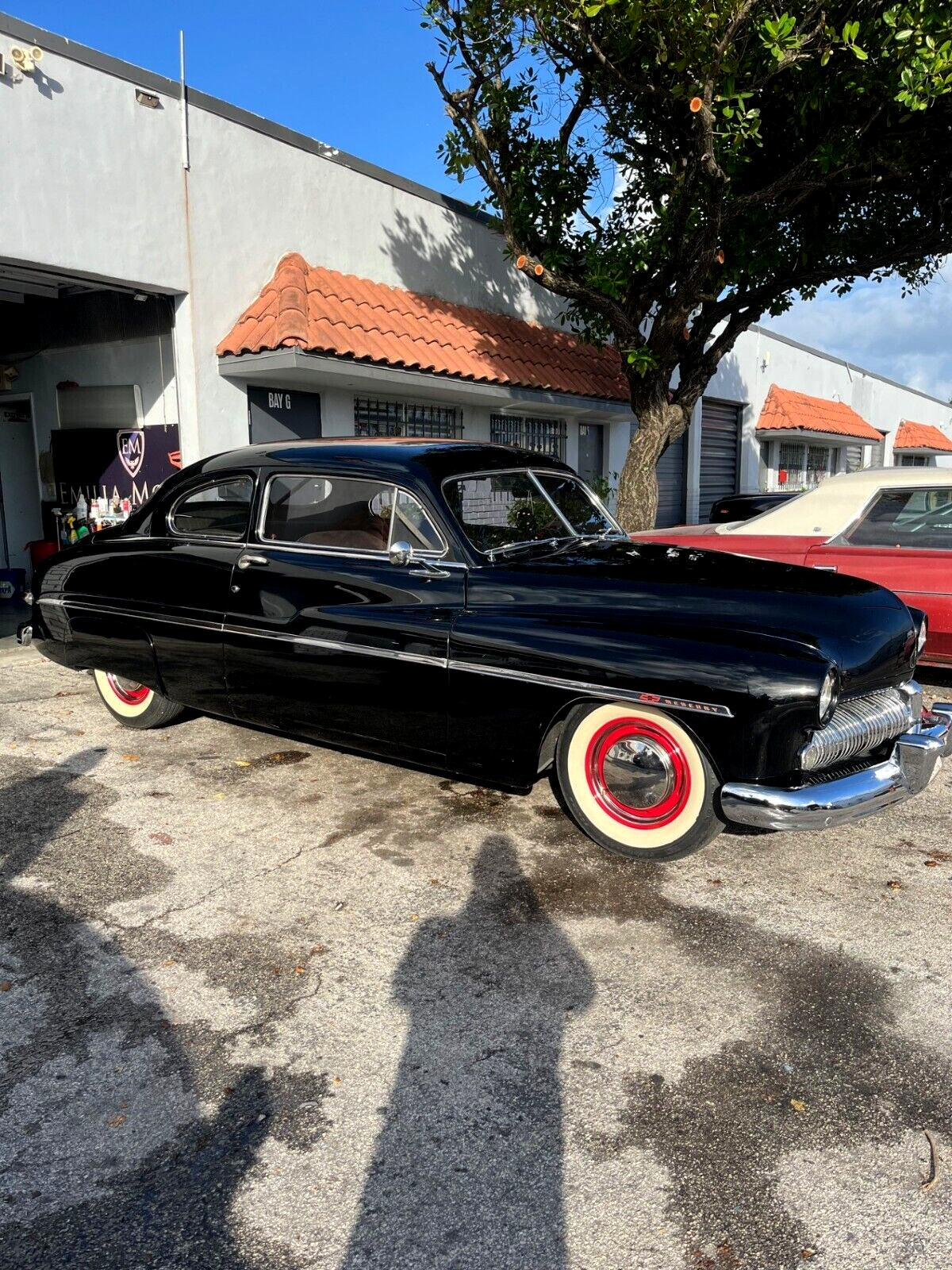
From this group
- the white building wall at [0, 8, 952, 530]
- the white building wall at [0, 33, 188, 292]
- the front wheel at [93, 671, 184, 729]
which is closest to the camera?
the front wheel at [93, 671, 184, 729]

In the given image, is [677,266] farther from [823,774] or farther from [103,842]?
[103,842]

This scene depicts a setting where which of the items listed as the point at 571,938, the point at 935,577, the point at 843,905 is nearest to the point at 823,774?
the point at 843,905

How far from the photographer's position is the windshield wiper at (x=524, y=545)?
419 cm

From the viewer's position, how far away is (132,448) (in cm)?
933

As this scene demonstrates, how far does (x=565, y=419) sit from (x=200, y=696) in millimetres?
9916

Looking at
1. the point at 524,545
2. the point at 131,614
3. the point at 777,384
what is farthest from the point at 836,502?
the point at 777,384

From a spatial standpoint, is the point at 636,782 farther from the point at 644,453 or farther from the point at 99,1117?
the point at 644,453

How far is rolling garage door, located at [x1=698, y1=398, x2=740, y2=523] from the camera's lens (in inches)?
705

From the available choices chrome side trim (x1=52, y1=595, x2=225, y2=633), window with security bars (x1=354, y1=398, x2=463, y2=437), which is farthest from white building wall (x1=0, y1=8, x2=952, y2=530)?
chrome side trim (x1=52, y1=595, x2=225, y2=633)

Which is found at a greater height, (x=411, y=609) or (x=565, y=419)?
(x=565, y=419)

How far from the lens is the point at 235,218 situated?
9.12 m

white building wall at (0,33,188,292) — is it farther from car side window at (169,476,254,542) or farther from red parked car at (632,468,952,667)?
red parked car at (632,468,952,667)

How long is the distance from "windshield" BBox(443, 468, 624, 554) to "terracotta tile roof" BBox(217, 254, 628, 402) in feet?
14.5

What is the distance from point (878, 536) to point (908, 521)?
0.20 metres
